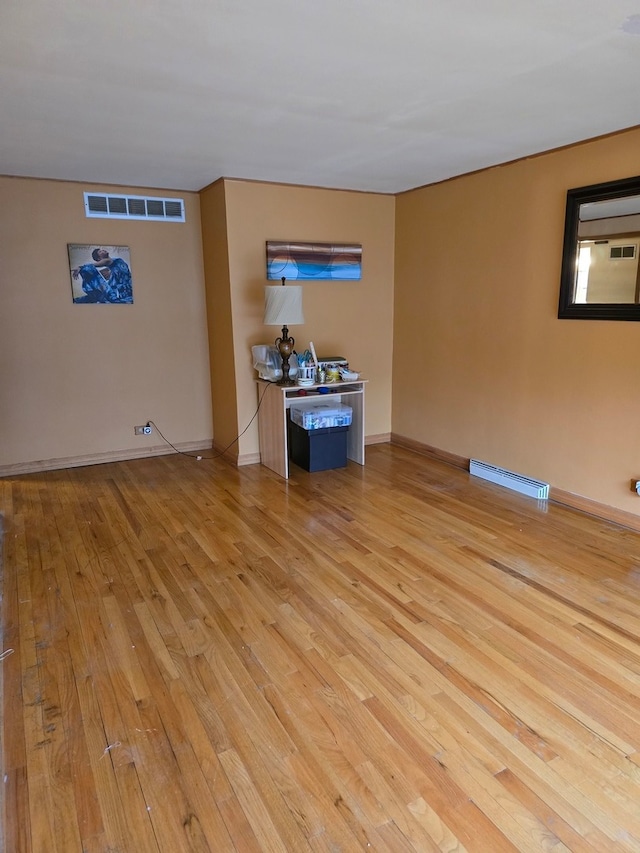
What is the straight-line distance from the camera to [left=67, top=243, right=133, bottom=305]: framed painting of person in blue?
14.6 feet

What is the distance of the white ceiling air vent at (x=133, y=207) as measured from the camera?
14.5 feet

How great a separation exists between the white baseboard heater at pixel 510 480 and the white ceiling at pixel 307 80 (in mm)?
2252

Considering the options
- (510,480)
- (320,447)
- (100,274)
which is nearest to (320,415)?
(320,447)

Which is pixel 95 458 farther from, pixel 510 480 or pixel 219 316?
pixel 510 480

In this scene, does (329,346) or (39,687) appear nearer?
(39,687)

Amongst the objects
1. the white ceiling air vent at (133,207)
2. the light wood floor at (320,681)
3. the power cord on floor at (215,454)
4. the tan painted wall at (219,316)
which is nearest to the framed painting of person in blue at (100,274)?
the white ceiling air vent at (133,207)

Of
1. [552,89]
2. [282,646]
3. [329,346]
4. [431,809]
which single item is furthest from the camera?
[329,346]

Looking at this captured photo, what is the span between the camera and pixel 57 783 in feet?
5.41

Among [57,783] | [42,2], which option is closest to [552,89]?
[42,2]

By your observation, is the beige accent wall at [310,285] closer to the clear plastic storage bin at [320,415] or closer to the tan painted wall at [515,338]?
the tan painted wall at [515,338]

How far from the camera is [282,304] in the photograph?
4129mm

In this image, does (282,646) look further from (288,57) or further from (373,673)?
(288,57)

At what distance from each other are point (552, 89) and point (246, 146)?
1788 millimetres

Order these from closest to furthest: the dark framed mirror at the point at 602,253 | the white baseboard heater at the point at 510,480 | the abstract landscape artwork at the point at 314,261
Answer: the dark framed mirror at the point at 602,253 → the white baseboard heater at the point at 510,480 → the abstract landscape artwork at the point at 314,261
